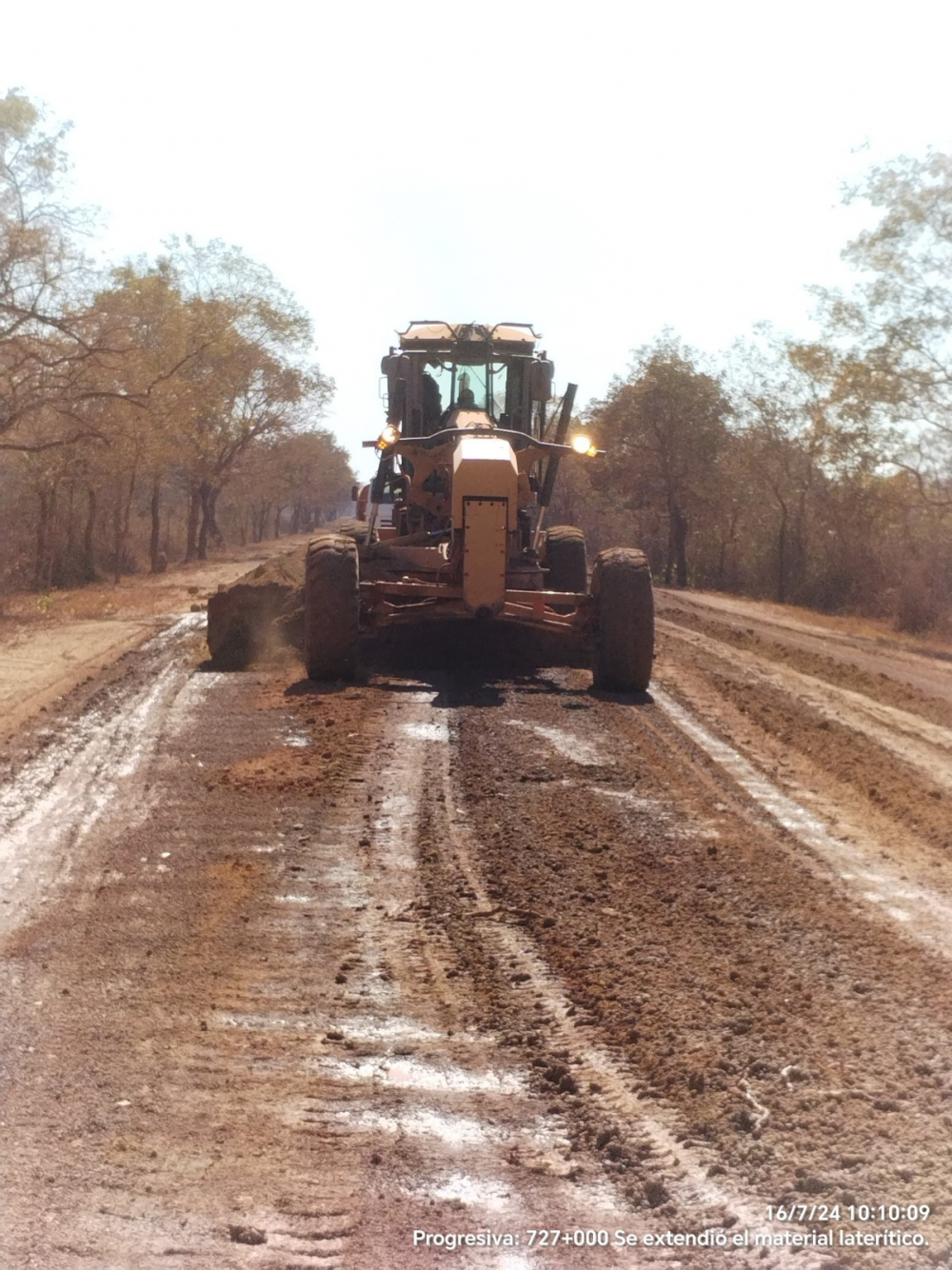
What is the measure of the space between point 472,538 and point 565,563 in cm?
395

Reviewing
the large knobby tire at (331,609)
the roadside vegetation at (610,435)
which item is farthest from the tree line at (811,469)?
the large knobby tire at (331,609)

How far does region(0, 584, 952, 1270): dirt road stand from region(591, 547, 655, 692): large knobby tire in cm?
228

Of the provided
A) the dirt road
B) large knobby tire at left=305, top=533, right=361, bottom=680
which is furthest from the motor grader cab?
the dirt road

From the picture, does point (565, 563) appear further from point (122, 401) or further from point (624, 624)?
point (122, 401)

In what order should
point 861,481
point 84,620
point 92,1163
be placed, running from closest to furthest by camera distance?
point 92,1163 < point 84,620 < point 861,481

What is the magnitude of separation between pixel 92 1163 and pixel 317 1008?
4.28ft

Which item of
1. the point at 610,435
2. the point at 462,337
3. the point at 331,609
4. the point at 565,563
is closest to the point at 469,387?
the point at 462,337

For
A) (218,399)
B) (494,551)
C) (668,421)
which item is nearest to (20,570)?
(218,399)

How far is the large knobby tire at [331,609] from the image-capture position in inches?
470

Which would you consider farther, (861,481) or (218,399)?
(218,399)

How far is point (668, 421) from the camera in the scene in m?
42.0

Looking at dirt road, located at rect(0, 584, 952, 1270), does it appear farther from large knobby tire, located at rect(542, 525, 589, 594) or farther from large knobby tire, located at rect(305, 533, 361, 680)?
large knobby tire, located at rect(542, 525, 589, 594)

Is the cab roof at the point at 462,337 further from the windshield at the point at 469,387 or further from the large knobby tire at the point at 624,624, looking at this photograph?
the large knobby tire at the point at 624,624

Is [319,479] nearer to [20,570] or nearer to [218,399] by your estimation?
[218,399]
